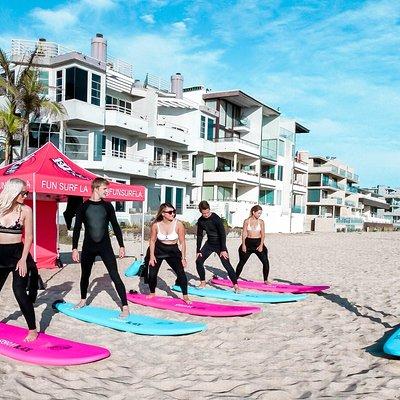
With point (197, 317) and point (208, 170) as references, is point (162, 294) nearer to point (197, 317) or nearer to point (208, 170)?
point (197, 317)

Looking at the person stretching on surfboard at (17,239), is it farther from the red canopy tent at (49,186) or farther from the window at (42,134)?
the window at (42,134)

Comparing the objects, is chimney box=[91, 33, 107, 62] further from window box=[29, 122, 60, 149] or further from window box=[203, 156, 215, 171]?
window box=[203, 156, 215, 171]

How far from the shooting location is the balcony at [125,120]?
26.8 m

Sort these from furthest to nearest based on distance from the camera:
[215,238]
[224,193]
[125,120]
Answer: [224,193], [125,120], [215,238]

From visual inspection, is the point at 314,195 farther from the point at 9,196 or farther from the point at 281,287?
the point at 9,196

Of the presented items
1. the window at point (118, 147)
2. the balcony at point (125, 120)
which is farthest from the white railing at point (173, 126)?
the window at point (118, 147)

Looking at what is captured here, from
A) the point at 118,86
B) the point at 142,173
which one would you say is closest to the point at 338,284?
the point at 142,173

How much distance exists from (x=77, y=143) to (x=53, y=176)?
56.6 ft

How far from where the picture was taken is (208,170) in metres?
40.0

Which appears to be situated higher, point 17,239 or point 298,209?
point 298,209

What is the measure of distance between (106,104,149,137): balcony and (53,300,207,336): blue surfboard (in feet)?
70.2

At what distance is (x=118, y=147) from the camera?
95.9ft

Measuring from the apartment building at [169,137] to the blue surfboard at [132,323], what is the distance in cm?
1953

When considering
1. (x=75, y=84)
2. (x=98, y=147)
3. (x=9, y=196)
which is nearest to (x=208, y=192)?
(x=98, y=147)
